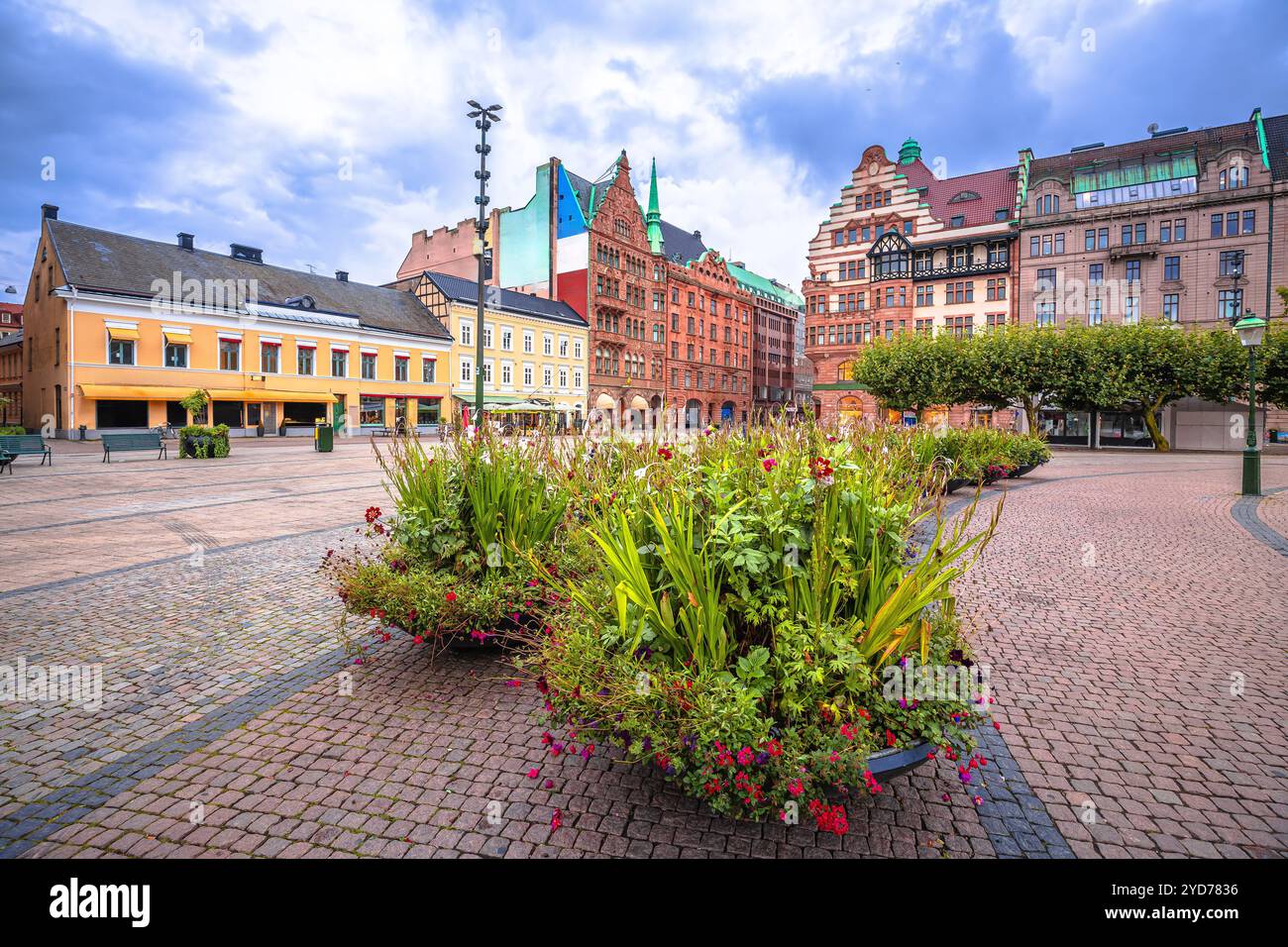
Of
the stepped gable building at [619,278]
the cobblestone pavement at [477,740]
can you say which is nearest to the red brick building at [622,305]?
the stepped gable building at [619,278]

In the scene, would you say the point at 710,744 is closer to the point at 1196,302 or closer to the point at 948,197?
the point at 1196,302

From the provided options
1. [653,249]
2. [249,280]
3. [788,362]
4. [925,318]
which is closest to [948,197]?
[925,318]

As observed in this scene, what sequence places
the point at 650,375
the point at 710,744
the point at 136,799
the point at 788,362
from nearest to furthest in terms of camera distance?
the point at 710,744
the point at 136,799
the point at 650,375
the point at 788,362

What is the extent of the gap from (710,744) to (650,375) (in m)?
62.4

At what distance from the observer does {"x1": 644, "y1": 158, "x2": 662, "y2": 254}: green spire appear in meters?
64.9

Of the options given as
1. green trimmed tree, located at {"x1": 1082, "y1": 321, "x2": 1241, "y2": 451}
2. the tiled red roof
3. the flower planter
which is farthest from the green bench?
the tiled red roof

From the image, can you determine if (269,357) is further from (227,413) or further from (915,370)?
(915,370)

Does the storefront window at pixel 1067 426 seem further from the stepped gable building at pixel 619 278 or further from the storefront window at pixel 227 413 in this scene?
the storefront window at pixel 227 413

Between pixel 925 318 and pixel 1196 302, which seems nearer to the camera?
pixel 1196 302

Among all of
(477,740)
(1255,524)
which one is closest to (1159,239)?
(1255,524)

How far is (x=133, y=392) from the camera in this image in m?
34.6
